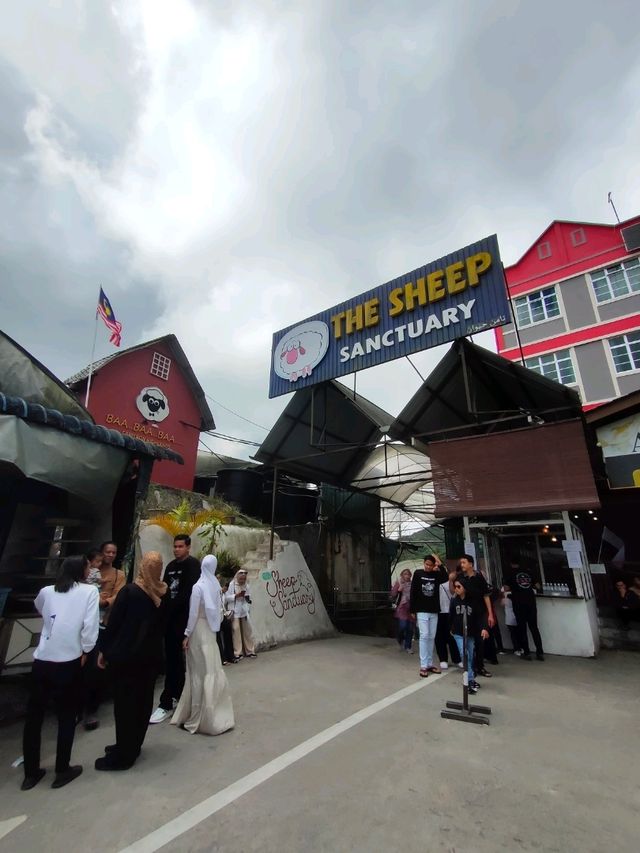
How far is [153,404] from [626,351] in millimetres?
21343

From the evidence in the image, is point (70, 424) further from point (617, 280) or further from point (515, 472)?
point (617, 280)

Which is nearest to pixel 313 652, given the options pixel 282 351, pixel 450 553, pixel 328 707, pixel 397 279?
pixel 328 707

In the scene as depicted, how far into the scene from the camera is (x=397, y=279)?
1047 centimetres

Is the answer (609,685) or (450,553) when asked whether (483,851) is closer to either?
(609,685)

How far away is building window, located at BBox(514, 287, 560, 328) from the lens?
2191 cm

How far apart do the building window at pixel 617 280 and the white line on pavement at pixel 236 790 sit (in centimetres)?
2251

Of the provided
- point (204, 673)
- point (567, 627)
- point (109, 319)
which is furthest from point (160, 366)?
point (567, 627)

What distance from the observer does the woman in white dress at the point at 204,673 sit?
4.35m

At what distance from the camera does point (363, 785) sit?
3.23 meters

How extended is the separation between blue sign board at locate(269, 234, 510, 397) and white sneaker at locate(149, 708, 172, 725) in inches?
306

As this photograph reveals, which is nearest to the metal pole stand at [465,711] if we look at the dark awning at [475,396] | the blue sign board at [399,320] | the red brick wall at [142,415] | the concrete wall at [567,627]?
the concrete wall at [567,627]

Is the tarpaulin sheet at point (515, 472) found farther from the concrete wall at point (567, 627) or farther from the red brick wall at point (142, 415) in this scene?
the red brick wall at point (142, 415)

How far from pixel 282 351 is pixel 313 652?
26.0 ft

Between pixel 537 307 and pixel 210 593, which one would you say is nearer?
pixel 210 593
